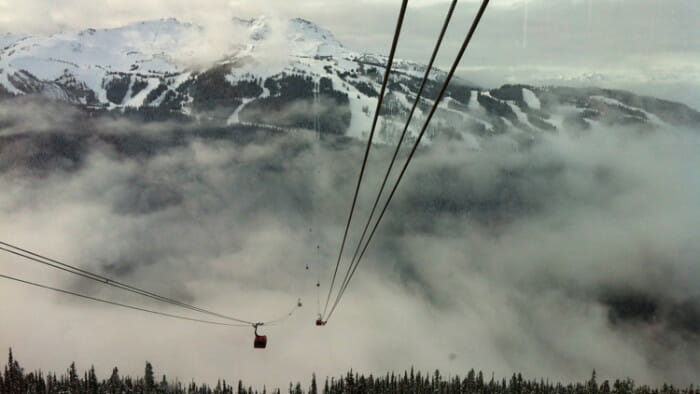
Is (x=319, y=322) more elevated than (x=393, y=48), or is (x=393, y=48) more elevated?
(x=393, y=48)

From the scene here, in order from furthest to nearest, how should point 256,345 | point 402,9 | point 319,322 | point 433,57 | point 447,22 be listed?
point 319,322, point 256,345, point 433,57, point 447,22, point 402,9

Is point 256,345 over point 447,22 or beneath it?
beneath

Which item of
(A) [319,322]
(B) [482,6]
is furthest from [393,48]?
(A) [319,322]

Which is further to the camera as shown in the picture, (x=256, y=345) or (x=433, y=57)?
(x=256, y=345)

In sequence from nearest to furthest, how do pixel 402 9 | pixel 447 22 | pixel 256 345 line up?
pixel 402 9 → pixel 447 22 → pixel 256 345

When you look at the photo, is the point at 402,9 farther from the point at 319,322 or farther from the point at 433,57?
the point at 319,322

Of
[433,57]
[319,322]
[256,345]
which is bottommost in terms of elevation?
[319,322]

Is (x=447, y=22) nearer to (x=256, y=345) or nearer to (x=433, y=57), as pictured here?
(x=433, y=57)

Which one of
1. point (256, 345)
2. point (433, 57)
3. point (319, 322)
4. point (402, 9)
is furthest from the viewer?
point (319, 322)

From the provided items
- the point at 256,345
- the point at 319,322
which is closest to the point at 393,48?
the point at 256,345
